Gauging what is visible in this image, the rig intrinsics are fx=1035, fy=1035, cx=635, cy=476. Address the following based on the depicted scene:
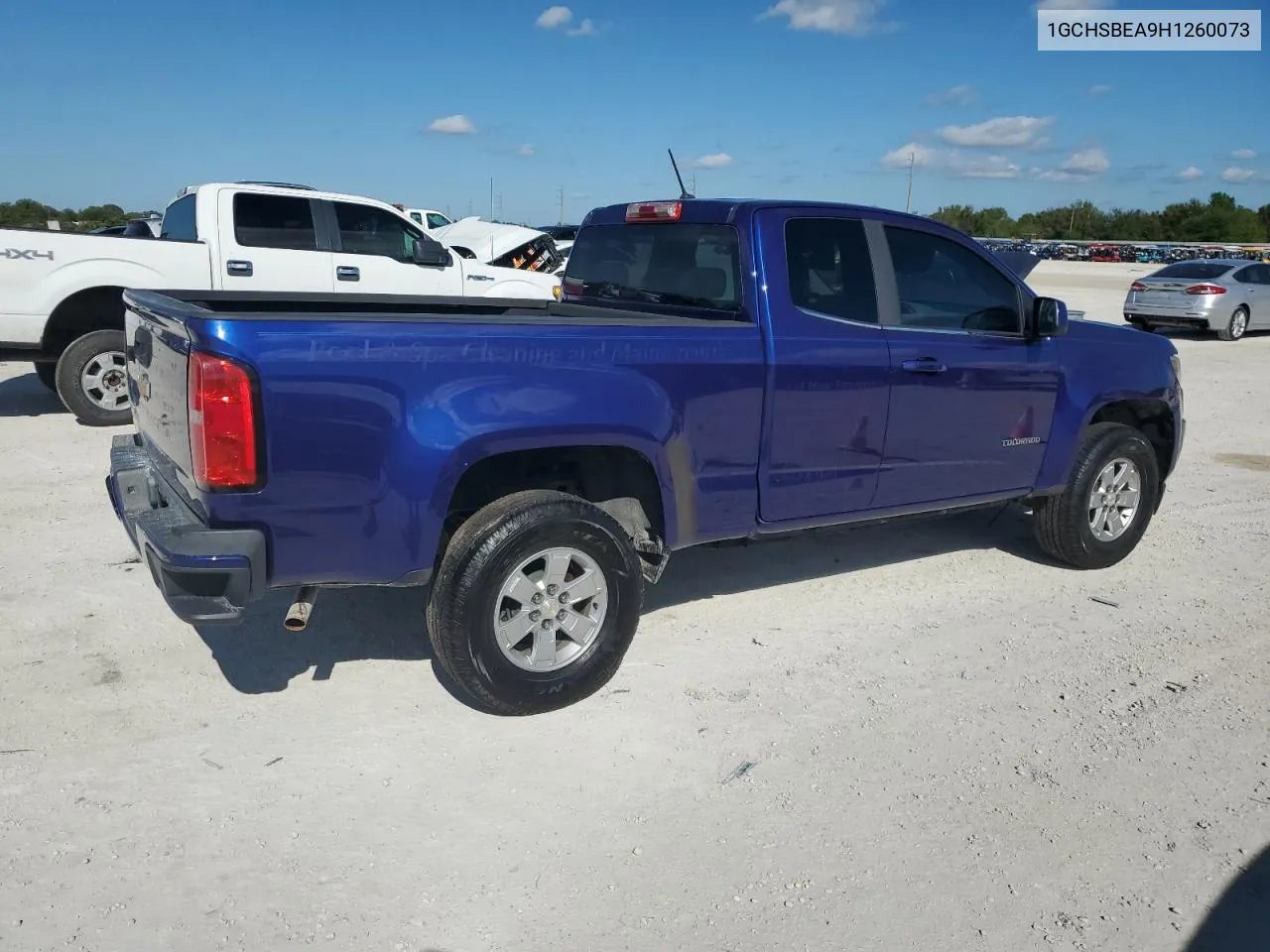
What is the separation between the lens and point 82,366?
8039 mm

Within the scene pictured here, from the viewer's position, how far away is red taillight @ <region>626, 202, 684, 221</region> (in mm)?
4680

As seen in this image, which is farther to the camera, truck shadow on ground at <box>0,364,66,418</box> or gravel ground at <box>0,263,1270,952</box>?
truck shadow on ground at <box>0,364,66,418</box>

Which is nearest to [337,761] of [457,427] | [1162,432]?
[457,427]

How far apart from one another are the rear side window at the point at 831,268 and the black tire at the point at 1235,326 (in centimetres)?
1681

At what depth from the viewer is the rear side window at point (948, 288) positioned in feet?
15.6

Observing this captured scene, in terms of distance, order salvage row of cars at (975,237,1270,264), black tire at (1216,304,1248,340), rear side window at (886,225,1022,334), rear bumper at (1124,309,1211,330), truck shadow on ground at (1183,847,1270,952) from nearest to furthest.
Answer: truck shadow on ground at (1183,847,1270,952) → rear side window at (886,225,1022,334) → rear bumper at (1124,309,1211,330) → black tire at (1216,304,1248,340) → salvage row of cars at (975,237,1270,264)

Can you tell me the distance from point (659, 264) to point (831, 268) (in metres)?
0.81

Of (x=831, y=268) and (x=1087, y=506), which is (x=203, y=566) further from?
(x=1087, y=506)

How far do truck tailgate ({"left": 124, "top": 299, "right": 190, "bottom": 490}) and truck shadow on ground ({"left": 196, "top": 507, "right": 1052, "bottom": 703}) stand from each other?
72 cm

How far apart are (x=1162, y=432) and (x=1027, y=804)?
3.51 m

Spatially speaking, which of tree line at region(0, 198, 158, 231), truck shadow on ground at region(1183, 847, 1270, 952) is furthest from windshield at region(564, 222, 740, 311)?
tree line at region(0, 198, 158, 231)

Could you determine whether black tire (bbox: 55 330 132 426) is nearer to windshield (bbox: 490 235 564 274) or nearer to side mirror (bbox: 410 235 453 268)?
side mirror (bbox: 410 235 453 268)

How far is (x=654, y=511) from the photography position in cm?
404

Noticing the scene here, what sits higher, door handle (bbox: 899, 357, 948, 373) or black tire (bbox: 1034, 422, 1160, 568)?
door handle (bbox: 899, 357, 948, 373)
